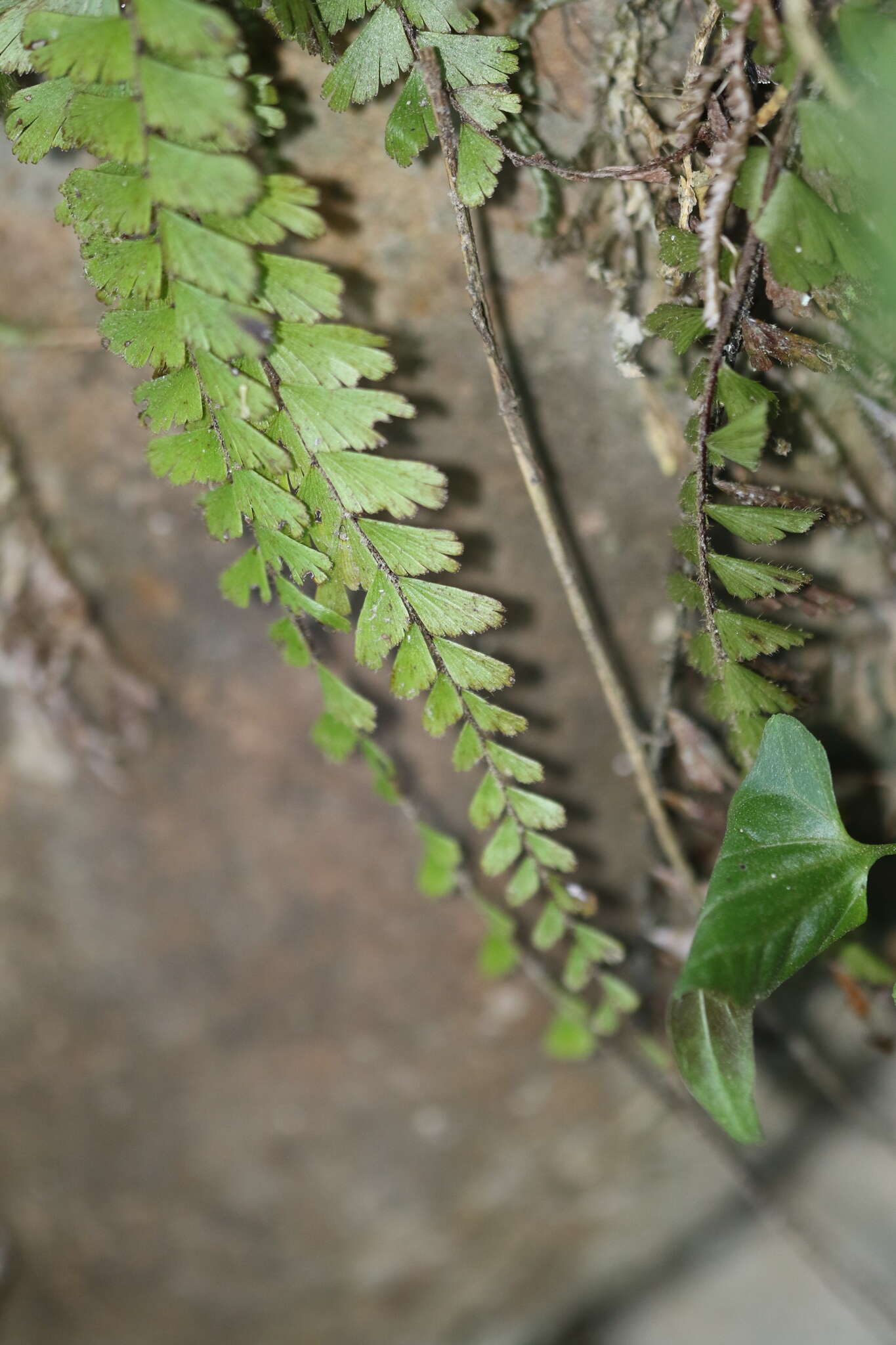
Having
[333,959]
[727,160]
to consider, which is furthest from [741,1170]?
[727,160]

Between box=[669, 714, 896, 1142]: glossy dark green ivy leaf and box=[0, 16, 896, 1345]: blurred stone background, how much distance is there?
45cm

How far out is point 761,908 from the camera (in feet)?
2.37

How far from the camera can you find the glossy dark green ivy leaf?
2.31 ft

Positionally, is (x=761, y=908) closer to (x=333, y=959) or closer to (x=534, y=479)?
(x=534, y=479)

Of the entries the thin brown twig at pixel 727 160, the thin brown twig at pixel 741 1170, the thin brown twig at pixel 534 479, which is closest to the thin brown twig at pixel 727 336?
the thin brown twig at pixel 727 160

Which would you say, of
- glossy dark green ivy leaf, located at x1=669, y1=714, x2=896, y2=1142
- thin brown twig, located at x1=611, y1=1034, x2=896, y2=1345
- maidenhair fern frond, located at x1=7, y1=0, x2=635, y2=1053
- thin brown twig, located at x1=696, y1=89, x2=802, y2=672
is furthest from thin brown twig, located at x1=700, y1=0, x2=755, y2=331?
thin brown twig, located at x1=611, y1=1034, x2=896, y2=1345

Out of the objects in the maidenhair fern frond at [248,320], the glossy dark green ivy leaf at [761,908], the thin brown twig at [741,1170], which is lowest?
the thin brown twig at [741,1170]

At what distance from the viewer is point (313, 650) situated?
0.91 metres

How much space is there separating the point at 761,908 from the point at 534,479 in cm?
44

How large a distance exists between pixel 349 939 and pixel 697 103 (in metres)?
1.26

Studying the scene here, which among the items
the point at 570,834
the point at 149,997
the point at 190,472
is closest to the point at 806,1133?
the point at 570,834

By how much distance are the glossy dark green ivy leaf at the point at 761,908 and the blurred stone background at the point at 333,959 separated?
45cm

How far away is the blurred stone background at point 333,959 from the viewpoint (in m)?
1.07

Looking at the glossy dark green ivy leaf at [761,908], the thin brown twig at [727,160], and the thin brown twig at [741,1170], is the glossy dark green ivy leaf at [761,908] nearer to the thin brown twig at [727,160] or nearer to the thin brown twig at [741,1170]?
the thin brown twig at [727,160]
